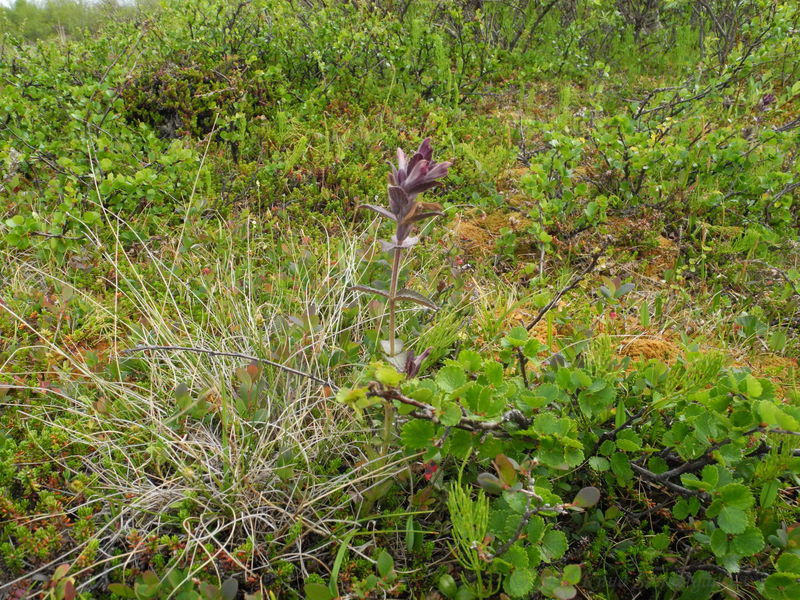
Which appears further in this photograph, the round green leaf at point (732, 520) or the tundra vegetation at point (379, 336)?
the tundra vegetation at point (379, 336)

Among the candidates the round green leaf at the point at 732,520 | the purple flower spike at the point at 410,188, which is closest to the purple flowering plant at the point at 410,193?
the purple flower spike at the point at 410,188

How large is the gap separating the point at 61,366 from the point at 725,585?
2.43 metres

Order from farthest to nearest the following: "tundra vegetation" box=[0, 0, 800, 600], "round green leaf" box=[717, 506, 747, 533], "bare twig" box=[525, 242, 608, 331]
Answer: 1. "bare twig" box=[525, 242, 608, 331]
2. "tundra vegetation" box=[0, 0, 800, 600]
3. "round green leaf" box=[717, 506, 747, 533]

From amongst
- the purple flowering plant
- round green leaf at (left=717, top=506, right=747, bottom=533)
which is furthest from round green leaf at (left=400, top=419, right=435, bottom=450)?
round green leaf at (left=717, top=506, right=747, bottom=533)

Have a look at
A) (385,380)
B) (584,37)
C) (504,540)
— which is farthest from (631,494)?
(584,37)

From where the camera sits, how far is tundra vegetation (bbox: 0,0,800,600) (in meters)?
1.46

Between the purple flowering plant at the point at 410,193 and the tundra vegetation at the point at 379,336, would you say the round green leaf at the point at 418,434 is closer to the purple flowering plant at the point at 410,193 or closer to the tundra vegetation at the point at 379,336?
the tundra vegetation at the point at 379,336

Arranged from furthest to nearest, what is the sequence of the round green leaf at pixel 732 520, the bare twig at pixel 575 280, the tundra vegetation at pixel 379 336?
the bare twig at pixel 575 280
the tundra vegetation at pixel 379 336
the round green leaf at pixel 732 520

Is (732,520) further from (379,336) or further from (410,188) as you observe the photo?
(379,336)

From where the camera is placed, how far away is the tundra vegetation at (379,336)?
57.6 inches

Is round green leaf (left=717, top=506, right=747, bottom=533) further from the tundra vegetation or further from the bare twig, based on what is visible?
the bare twig


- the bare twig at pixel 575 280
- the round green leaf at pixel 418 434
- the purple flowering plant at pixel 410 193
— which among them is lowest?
the bare twig at pixel 575 280

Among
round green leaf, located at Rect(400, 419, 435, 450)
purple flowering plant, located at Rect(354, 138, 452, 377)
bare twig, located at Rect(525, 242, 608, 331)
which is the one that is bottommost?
bare twig, located at Rect(525, 242, 608, 331)

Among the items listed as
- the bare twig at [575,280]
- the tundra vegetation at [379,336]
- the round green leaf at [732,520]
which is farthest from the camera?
the bare twig at [575,280]
